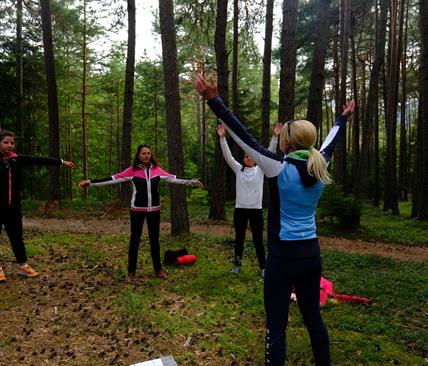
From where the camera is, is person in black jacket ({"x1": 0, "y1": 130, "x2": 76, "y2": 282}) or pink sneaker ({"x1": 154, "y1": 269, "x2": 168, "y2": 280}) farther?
pink sneaker ({"x1": 154, "y1": 269, "x2": 168, "y2": 280})

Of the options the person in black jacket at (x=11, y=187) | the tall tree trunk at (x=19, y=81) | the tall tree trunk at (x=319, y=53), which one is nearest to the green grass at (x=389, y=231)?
the tall tree trunk at (x=319, y=53)

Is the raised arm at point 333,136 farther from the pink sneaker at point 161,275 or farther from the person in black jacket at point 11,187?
the person in black jacket at point 11,187

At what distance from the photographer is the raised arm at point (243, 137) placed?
3.05 metres

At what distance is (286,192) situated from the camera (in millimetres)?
3068

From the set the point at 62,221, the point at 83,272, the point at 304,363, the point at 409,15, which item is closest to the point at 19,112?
the point at 62,221

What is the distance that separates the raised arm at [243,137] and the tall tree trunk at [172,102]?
6.67 meters

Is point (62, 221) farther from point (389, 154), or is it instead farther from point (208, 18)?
point (389, 154)

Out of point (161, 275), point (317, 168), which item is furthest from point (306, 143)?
point (161, 275)

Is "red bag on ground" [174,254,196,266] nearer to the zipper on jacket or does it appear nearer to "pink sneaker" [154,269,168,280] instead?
"pink sneaker" [154,269,168,280]

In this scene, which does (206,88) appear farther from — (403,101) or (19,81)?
(403,101)

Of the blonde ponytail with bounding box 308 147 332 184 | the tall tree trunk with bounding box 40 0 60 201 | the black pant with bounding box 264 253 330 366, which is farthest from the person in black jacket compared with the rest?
the tall tree trunk with bounding box 40 0 60 201

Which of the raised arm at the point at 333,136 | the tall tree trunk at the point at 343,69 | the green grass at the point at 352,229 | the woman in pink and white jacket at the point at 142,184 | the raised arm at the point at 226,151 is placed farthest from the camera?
the tall tree trunk at the point at 343,69

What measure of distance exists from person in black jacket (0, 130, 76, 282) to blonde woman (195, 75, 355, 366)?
14.7ft

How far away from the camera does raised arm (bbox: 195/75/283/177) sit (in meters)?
3.05
